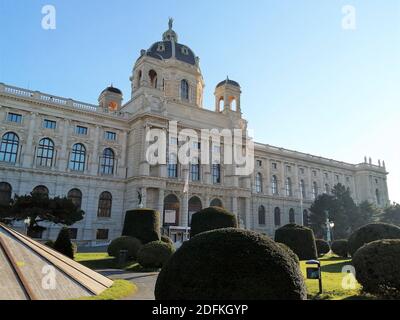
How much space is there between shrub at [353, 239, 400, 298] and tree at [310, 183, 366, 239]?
44835 millimetres

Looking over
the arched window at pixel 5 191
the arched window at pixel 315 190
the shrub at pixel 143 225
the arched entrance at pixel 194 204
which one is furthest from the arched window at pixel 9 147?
the arched window at pixel 315 190

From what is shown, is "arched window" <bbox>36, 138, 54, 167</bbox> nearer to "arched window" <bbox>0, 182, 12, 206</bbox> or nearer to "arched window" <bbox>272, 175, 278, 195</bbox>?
"arched window" <bbox>0, 182, 12, 206</bbox>

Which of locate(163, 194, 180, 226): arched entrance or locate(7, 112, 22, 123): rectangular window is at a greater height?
locate(7, 112, 22, 123): rectangular window

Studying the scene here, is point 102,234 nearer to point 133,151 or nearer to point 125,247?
point 133,151

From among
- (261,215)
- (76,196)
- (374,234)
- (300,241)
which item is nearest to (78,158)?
(76,196)

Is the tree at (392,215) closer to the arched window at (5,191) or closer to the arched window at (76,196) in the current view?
the arched window at (76,196)

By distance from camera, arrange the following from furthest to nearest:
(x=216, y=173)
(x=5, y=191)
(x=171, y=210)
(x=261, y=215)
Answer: (x=261, y=215)
(x=216, y=173)
(x=171, y=210)
(x=5, y=191)

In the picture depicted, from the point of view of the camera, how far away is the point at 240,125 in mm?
56750

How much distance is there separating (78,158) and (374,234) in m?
35.7

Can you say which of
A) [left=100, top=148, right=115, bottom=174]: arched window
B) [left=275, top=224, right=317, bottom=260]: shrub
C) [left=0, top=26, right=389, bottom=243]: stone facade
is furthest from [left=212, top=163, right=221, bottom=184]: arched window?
[left=275, top=224, right=317, bottom=260]: shrub

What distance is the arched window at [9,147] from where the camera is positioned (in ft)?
125

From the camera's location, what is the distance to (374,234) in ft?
69.8

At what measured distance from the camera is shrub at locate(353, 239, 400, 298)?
1092 cm

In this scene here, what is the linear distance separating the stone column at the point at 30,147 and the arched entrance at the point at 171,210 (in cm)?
1802
